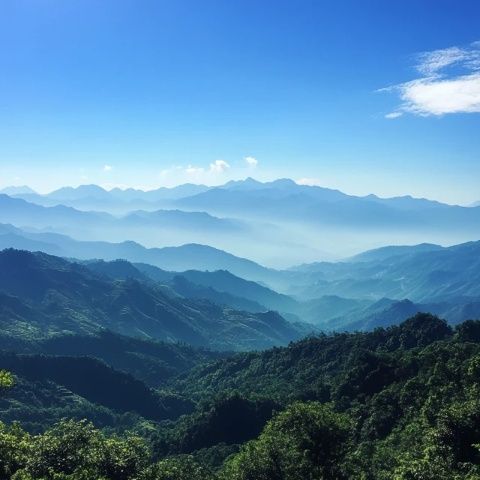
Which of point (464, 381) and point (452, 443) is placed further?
point (464, 381)

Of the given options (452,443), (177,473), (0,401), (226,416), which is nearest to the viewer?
(452,443)

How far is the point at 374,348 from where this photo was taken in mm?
177500

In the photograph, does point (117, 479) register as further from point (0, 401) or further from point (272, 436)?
point (0, 401)

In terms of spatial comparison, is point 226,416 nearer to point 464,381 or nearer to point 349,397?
point 349,397

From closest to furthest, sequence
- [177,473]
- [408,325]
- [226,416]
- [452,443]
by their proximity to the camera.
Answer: [452,443] → [177,473] → [226,416] → [408,325]

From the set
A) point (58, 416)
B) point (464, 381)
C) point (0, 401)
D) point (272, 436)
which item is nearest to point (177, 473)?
point (272, 436)

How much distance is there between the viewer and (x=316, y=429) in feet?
184

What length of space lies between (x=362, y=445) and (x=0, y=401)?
492 ft

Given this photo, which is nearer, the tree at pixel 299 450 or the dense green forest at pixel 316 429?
the dense green forest at pixel 316 429

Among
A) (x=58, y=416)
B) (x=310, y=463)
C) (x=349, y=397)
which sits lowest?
(x=58, y=416)

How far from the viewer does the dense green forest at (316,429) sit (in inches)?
1786

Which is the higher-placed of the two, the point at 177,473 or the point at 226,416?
the point at 177,473

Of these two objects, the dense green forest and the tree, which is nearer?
the dense green forest

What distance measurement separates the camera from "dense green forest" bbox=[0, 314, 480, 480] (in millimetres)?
45375
